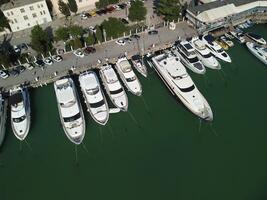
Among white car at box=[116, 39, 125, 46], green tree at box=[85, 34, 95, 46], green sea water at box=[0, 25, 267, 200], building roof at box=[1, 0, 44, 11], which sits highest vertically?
building roof at box=[1, 0, 44, 11]

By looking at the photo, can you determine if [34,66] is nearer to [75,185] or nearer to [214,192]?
[75,185]

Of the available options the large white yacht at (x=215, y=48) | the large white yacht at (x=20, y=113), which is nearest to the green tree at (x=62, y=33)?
the large white yacht at (x=20, y=113)

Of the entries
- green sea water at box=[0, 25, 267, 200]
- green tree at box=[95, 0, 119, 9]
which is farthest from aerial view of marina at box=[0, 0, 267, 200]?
green tree at box=[95, 0, 119, 9]

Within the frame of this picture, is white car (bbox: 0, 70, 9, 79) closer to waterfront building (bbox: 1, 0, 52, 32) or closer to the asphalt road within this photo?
the asphalt road

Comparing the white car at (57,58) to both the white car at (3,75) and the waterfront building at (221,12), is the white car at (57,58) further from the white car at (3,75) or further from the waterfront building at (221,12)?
the waterfront building at (221,12)

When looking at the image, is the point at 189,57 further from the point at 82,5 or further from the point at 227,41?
the point at 82,5

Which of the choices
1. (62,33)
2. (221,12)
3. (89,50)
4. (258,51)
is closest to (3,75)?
(62,33)

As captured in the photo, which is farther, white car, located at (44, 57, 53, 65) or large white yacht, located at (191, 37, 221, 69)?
white car, located at (44, 57, 53, 65)
